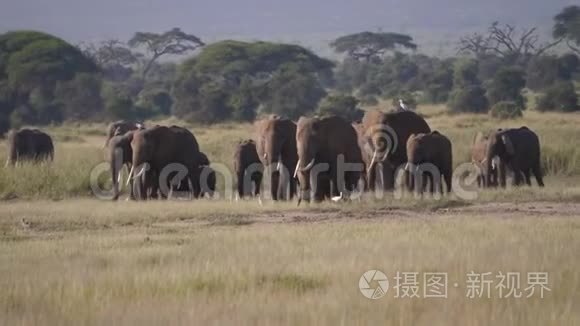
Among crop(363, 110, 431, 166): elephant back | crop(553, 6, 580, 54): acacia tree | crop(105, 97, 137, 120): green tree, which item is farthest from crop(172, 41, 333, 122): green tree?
crop(363, 110, 431, 166): elephant back

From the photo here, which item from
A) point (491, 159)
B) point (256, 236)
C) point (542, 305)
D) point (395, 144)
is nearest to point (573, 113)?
point (491, 159)

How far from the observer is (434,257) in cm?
980

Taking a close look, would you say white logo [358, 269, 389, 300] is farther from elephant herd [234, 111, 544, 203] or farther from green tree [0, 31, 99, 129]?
green tree [0, 31, 99, 129]

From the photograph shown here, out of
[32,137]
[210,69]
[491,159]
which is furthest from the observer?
[210,69]

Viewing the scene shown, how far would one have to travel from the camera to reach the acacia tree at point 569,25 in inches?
3413

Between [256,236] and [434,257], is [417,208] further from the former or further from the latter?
[434,257]

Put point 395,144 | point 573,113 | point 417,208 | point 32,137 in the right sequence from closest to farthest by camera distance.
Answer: point 417,208 < point 395,144 < point 32,137 < point 573,113

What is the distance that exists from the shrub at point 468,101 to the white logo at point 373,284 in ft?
143

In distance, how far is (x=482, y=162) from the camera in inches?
968

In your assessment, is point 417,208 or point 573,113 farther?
point 573,113

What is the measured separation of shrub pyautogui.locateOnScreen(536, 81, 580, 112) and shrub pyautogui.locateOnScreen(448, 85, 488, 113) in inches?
137

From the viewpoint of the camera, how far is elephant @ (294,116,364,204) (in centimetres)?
1855

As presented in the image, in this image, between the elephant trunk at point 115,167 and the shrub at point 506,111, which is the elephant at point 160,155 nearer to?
the elephant trunk at point 115,167

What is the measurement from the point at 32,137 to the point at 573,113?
1035 inches
